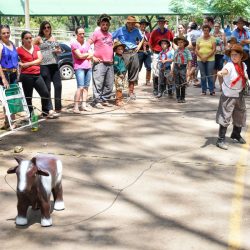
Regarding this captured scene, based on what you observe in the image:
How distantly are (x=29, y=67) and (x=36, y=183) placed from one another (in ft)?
15.4

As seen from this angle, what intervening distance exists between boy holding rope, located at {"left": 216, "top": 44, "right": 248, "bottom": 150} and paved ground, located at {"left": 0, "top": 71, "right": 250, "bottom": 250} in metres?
0.42

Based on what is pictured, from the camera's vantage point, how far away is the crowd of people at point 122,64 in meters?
7.84

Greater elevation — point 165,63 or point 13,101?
point 165,63

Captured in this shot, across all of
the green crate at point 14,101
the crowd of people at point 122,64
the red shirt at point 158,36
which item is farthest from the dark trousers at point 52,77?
the red shirt at point 158,36

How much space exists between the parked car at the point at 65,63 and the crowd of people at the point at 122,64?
12.6 feet

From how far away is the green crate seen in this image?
8.83m

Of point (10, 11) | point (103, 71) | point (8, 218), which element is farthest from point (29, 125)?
point (10, 11)

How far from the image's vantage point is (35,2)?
28641mm

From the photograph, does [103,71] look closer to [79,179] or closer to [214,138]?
[214,138]

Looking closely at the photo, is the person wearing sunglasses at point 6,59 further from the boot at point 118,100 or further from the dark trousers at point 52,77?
the boot at point 118,100

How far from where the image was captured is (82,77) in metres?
10.3

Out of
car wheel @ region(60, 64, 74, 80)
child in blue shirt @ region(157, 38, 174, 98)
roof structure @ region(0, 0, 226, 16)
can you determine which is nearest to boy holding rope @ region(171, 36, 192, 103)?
child in blue shirt @ region(157, 38, 174, 98)

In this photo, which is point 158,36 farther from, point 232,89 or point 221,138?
point 221,138

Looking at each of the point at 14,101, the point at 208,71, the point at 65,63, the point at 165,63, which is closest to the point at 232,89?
the point at 14,101
